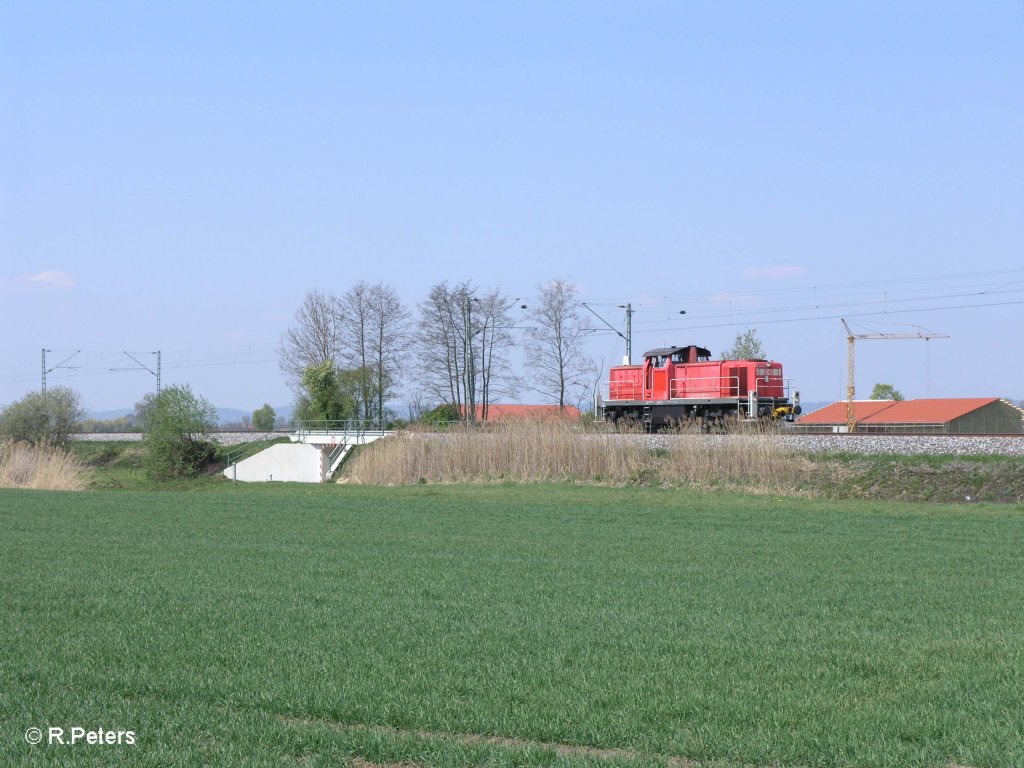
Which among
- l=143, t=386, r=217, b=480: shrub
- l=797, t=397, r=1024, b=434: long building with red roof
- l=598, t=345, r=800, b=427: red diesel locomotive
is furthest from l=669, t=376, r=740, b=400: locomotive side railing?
l=143, t=386, r=217, b=480: shrub

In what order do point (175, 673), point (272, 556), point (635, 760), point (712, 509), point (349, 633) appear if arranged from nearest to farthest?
point (635, 760)
point (175, 673)
point (349, 633)
point (272, 556)
point (712, 509)

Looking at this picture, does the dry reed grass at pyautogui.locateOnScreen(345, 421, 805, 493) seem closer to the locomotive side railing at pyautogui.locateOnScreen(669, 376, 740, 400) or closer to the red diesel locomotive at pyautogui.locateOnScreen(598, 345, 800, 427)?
the red diesel locomotive at pyautogui.locateOnScreen(598, 345, 800, 427)

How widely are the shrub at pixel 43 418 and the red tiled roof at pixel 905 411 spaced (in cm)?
4874

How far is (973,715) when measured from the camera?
7340 millimetres

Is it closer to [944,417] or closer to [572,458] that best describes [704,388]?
[572,458]

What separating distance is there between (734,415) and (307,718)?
→ 34889 millimetres

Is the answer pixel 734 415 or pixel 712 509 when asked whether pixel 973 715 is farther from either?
pixel 734 415

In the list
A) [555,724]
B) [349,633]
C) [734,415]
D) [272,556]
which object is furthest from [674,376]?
[555,724]

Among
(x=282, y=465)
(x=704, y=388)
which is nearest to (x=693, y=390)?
(x=704, y=388)

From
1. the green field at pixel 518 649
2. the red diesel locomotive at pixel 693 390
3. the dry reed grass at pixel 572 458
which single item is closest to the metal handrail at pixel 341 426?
the dry reed grass at pixel 572 458

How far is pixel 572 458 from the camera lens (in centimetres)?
3734

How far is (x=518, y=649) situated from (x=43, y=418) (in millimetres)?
63294

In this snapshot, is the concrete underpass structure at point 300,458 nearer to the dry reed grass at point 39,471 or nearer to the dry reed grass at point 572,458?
the dry reed grass at point 39,471

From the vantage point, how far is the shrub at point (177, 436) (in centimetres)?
5325
